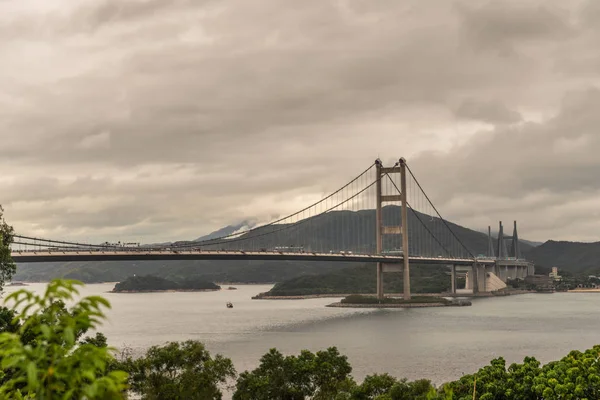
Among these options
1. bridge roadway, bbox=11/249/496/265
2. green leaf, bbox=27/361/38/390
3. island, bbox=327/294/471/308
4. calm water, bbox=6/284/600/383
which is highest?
bridge roadway, bbox=11/249/496/265

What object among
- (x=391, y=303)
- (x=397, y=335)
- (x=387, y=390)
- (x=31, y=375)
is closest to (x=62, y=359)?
(x=31, y=375)

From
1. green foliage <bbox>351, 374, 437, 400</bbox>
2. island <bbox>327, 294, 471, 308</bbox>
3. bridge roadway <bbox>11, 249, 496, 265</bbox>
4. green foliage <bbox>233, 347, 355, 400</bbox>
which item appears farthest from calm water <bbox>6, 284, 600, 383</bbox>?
green foliage <bbox>351, 374, 437, 400</bbox>

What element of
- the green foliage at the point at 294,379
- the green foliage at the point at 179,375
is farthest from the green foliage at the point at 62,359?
the green foliage at the point at 294,379

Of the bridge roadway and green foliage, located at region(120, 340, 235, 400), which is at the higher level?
Result: the bridge roadway

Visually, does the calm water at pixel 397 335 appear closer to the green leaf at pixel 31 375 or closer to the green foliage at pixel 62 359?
the green foliage at pixel 62 359

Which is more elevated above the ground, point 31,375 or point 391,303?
point 31,375

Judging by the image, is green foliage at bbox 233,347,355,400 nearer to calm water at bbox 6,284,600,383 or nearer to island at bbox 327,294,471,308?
calm water at bbox 6,284,600,383

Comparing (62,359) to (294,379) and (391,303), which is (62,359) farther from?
(391,303)
